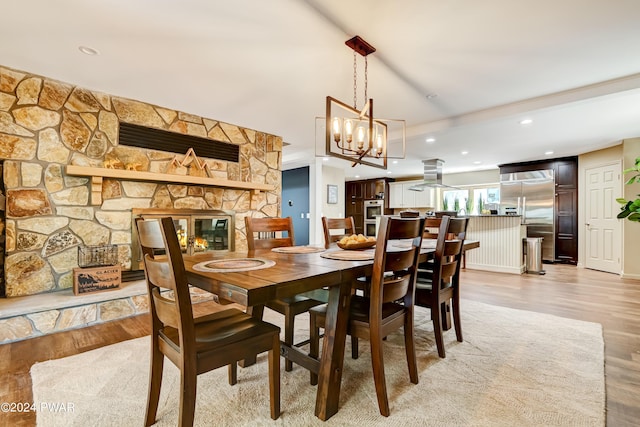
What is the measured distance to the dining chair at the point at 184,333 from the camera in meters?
1.13

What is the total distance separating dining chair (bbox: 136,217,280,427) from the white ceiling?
1.60 m

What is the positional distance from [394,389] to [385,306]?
44cm

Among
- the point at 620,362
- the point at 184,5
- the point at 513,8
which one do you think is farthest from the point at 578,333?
the point at 184,5

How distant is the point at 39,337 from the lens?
247cm

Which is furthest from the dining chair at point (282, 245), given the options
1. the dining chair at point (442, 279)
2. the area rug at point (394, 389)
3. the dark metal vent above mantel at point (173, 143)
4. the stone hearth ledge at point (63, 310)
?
the dark metal vent above mantel at point (173, 143)

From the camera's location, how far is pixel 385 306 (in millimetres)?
1800

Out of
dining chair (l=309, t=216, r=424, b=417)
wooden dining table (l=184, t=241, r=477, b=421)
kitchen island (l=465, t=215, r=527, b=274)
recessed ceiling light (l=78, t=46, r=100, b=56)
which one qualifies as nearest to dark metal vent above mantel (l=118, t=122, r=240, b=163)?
recessed ceiling light (l=78, t=46, r=100, b=56)

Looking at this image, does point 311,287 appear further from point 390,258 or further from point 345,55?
point 345,55

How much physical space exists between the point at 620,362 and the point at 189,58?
386cm

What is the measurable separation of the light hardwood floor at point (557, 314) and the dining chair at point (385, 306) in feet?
3.44

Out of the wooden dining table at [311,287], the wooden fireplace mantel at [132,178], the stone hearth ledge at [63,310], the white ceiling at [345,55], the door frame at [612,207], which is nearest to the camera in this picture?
the wooden dining table at [311,287]

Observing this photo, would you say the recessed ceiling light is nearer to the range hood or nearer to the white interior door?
the range hood

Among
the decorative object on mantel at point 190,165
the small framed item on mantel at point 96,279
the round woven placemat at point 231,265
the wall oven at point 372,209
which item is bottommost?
the small framed item on mantel at point 96,279

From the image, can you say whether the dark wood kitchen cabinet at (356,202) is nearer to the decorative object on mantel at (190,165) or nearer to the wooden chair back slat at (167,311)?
the decorative object on mantel at (190,165)
